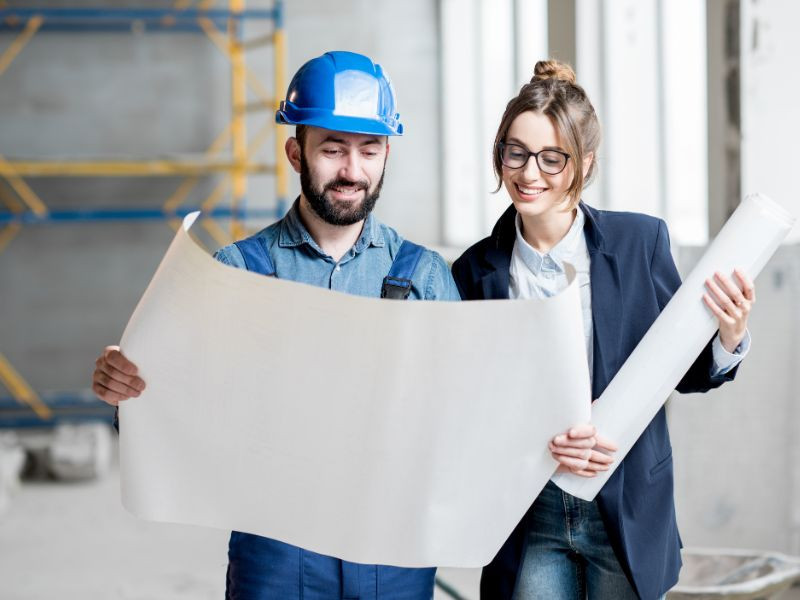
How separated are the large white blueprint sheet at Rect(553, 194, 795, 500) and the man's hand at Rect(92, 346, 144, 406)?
27.5 inches

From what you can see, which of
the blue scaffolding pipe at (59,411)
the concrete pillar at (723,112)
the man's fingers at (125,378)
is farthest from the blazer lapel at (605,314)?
the blue scaffolding pipe at (59,411)

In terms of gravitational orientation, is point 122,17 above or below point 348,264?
above

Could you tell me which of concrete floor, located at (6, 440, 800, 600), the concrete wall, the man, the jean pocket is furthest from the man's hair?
the concrete wall

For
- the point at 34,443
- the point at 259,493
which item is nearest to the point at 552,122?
the point at 259,493

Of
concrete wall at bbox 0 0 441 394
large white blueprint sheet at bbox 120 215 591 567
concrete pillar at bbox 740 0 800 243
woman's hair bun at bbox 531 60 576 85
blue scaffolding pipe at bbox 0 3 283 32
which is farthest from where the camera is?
concrete wall at bbox 0 0 441 394

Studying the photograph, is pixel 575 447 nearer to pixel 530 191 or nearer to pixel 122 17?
pixel 530 191

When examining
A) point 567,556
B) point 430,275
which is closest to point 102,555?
point 567,556

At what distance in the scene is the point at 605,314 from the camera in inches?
72.2

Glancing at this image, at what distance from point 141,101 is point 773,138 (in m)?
6.00

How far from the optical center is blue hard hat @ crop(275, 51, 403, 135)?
1779 mm

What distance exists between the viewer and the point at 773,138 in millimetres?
3875

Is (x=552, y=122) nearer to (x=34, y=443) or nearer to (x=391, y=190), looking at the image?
(x=34, y=443)

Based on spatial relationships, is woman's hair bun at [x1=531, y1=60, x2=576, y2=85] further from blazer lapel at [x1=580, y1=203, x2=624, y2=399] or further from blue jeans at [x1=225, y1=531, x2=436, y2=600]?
blue jeans at [x1=225, y1=531, x2=436, y2=600]

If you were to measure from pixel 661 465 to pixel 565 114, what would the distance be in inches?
25.7
